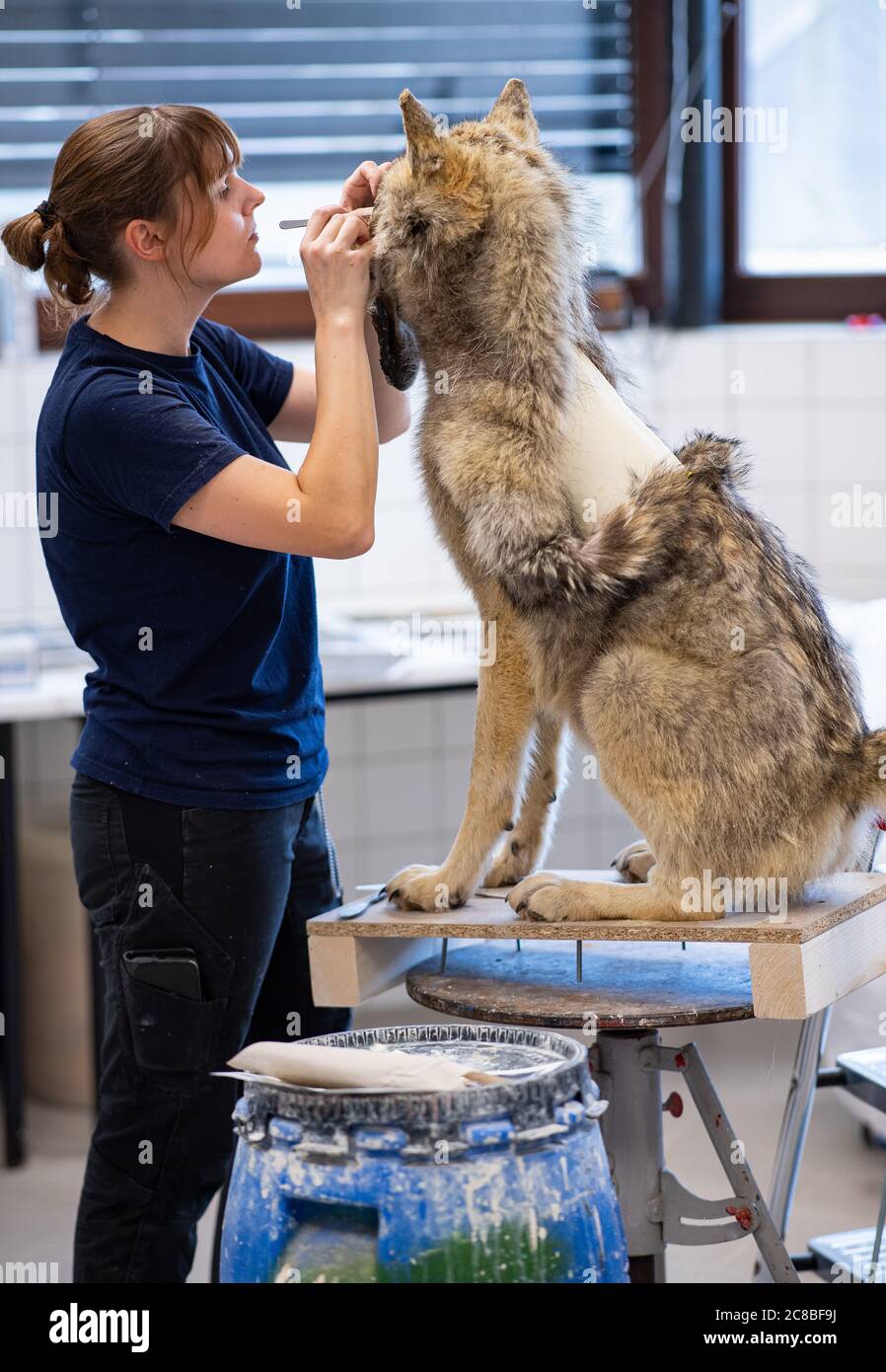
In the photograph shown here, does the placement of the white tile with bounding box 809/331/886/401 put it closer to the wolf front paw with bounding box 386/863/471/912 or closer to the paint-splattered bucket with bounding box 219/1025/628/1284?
the wolf front paw with bounding box 386/863/471/912

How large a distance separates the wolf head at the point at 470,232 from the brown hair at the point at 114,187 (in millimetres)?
221

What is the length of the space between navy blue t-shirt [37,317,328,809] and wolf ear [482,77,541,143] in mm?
490

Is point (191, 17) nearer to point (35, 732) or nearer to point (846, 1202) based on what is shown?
point (35, 732)

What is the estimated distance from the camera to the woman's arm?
2119 mm

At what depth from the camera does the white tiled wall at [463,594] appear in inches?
158

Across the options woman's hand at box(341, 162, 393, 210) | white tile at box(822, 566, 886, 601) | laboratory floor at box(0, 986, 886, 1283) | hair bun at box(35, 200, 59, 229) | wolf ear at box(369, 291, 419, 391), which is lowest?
laboratory floor at box(0, 986, 886, 1283)

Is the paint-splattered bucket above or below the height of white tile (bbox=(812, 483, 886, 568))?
below

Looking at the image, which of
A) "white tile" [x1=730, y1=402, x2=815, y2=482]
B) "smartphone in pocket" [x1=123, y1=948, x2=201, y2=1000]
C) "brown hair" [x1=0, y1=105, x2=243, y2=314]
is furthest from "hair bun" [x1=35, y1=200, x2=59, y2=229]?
"white tile" [x1=730, y1=402, x2=815, y2=482]

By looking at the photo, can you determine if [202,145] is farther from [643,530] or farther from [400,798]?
[400,798]

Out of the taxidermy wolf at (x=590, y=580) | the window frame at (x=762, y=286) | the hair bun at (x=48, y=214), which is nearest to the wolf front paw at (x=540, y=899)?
the taxidermy wolf at (x=590, y=580)

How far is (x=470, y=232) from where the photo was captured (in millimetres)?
1764

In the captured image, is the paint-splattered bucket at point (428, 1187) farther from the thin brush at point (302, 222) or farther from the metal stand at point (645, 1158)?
the thin brush at point (302, 222)

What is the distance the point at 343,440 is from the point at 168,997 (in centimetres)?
71

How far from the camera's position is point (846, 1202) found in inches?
121
